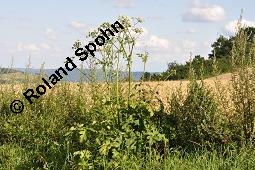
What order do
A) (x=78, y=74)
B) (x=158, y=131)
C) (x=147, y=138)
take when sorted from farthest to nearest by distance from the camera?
(x=78, y=74) → (x=158, y=131) → (x=147, y=138)

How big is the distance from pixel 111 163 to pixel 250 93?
7.33 feet

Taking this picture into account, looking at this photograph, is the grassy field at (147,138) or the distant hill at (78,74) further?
the distant hill at (78,74)

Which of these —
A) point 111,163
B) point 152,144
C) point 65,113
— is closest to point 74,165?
point 111,163

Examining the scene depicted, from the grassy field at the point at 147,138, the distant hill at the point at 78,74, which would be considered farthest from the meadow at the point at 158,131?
the distant hill at the point at 78,74

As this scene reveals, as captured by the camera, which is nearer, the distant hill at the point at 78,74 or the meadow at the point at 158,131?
the meadow at the point at 158,131

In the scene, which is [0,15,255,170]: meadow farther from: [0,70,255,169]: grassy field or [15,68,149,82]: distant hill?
[15,68,149,82]: distant hill

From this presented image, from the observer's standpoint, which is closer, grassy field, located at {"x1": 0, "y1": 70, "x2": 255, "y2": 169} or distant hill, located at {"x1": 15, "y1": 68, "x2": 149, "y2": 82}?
grassy field, located at {"x1": 0, "y1": 70, "x2": 255, "y2": 169}

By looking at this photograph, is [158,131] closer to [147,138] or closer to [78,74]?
[147,138]

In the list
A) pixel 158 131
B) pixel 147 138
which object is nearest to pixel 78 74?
pixel 158 131

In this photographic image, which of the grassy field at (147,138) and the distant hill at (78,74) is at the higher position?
the distant hill at (78,74)

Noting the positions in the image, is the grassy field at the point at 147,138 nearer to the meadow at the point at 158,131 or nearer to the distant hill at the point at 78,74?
the meadow at the point at 158,131

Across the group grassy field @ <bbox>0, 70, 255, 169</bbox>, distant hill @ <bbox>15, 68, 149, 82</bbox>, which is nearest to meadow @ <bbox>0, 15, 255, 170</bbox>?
grassy field @ <bbox>0, 70, 255, 169</bbox>

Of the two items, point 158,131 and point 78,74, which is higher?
point 78,74

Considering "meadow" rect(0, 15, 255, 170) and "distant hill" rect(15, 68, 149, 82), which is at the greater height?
→ "distant hill" rect(15, 68, 149, 82)
